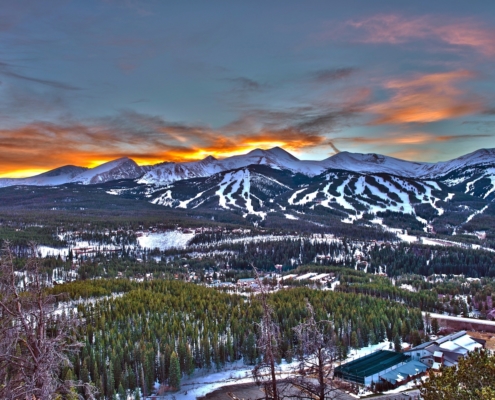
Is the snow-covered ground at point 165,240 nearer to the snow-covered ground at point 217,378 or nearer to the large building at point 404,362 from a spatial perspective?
the snow-covered ground at point 217,378

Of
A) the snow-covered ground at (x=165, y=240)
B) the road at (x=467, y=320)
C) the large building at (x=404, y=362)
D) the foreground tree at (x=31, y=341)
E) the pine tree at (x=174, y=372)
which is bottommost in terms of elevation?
the road at (x=467, y=320)

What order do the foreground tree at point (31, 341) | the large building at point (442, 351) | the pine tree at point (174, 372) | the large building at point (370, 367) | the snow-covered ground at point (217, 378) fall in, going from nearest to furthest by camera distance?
the foreground tree at point (31, 341) < the snow-covered ground at point (217, 378) < the pine tree at point (174, 372) < the large building at point (370, 367) < the large building at point (442, 351)

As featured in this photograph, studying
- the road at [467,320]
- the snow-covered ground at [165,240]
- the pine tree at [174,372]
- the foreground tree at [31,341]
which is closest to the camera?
the foreground tree at [31,341]

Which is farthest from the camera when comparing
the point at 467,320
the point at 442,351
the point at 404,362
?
the point at 467,320

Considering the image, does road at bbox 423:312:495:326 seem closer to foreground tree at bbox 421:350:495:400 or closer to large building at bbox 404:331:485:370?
large building at bbox 404:331:485:370

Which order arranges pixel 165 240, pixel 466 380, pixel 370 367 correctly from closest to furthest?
pixel 466 380, pixel 370 367, pixel 165 240

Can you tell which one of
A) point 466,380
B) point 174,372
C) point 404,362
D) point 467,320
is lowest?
point 467,320

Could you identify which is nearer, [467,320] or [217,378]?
[217,378]

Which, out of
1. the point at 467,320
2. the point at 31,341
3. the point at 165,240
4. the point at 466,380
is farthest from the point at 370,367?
the point at 165,240

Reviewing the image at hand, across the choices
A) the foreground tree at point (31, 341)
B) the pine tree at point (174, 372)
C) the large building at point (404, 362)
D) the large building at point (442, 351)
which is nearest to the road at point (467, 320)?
the large building at point (404, 362)

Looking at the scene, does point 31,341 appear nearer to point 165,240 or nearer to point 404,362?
point 404,362
